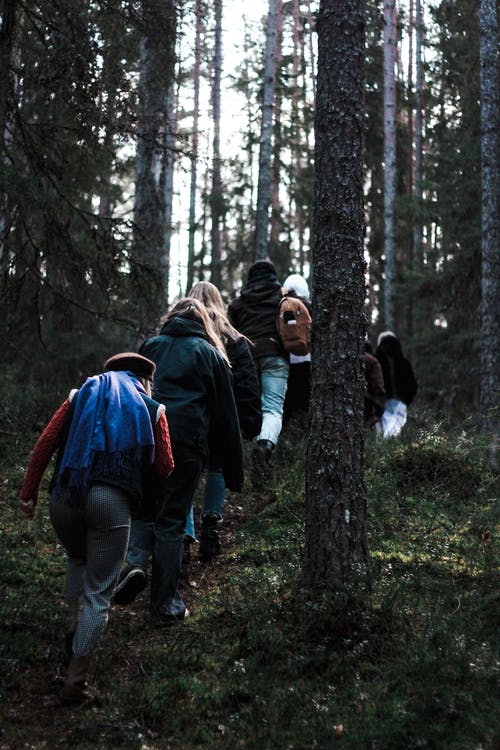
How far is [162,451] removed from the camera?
16.4 feet

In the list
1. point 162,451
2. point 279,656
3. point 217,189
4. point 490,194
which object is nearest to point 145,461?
point 162,451

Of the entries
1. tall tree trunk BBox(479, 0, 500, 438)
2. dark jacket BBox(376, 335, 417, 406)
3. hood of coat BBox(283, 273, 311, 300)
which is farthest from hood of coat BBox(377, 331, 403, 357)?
hood of coat BBox(283, 273, 311, 300)

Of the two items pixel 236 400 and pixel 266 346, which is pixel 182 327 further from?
pixel 266 346

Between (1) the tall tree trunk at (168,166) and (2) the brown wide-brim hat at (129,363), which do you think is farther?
(1) the tall tree trunk at (168,166)

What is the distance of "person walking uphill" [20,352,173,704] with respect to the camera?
14.9 ft

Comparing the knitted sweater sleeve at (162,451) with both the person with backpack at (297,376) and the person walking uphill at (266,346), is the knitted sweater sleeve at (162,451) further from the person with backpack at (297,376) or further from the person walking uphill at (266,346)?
the person with backpack at (297,376)

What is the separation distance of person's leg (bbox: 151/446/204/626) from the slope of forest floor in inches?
6.0

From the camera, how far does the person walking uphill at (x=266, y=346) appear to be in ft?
29.3

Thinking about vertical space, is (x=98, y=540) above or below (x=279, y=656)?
above

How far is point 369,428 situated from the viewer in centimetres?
1093

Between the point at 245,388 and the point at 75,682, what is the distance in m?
3.19

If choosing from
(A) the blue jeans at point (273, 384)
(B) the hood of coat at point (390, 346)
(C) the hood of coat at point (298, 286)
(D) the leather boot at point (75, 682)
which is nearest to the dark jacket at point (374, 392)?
Result: (B) the hood of coat at point (390, 346)

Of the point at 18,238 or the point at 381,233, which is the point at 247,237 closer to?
the point at 381,233

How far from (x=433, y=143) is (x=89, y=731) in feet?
79.7
